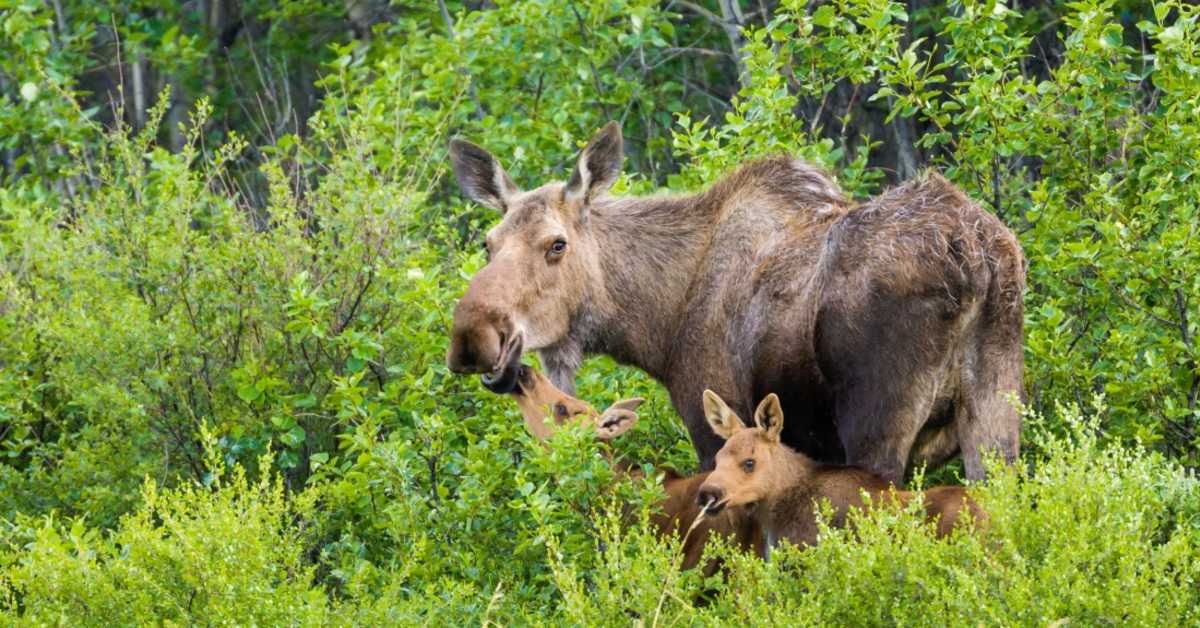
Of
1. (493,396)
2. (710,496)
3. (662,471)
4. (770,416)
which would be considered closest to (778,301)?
(770,416)

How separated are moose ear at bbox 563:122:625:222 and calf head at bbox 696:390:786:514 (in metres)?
1.59

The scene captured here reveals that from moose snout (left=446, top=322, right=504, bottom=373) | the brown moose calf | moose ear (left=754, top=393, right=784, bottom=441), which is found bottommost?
the brown moose calf

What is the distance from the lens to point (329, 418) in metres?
10.3

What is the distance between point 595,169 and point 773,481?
6.83 feet

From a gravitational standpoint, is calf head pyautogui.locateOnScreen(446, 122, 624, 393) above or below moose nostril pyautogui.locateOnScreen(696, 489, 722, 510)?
above

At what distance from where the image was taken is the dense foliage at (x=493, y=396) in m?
7.07

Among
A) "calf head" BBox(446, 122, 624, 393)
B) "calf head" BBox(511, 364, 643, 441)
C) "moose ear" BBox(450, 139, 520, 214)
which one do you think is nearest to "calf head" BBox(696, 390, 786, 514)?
"calf head" BBox(511, 364, 643, 441)

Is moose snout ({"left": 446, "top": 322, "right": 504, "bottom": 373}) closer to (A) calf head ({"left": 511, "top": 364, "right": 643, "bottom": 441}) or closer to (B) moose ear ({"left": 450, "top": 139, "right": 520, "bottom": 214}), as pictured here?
(A) calf head ({"left": 511, "top": 364, "right": 643, "bottom": 441})

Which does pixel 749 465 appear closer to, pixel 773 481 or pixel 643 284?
pixel 773 481

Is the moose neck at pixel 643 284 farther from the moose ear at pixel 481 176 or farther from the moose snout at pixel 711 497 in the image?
the moose snout at pixel 711 497

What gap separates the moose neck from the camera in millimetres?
9586

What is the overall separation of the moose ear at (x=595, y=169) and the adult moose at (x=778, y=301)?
0.04ft

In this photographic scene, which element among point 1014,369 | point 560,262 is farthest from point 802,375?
point 560,262

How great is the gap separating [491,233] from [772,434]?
1849 mm
